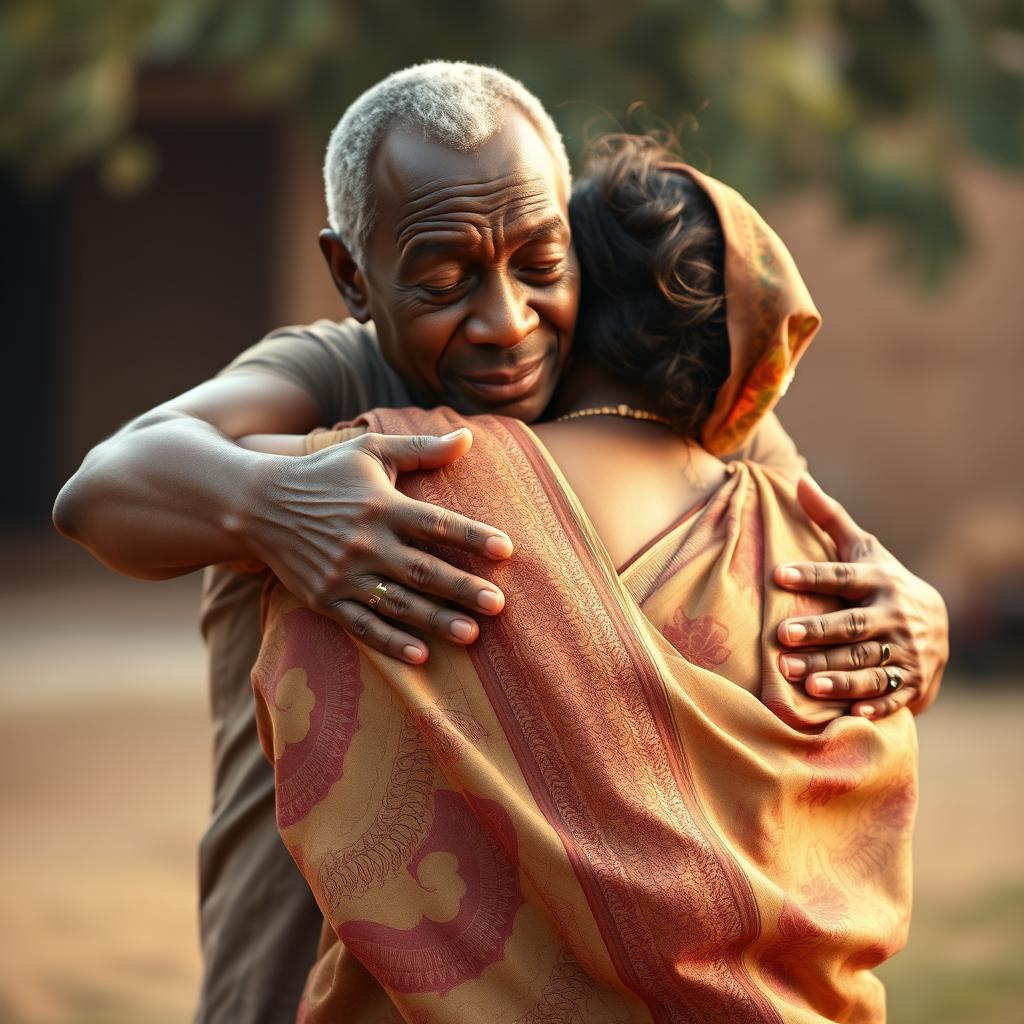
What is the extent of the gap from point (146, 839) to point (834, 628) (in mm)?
5166

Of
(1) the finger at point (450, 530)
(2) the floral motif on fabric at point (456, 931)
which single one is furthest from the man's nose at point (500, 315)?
(2) the floral motif on fabric at point (456, 931)

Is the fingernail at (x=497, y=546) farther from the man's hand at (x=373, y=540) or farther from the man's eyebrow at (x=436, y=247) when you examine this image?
the man's eyebrow at (x=436, y=247)

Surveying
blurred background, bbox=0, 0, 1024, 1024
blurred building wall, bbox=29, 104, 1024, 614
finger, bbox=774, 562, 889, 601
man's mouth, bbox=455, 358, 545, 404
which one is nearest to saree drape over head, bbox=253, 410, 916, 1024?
finger, bbox=774, 562, 889, 601

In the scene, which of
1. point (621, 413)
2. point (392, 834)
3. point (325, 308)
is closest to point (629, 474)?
point (621, 413)

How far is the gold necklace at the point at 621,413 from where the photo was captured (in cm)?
199

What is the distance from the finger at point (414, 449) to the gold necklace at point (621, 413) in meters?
0.26

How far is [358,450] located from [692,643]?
19.6 inches

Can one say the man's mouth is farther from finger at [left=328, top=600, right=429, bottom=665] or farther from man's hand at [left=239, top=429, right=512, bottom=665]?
finger at [left=328, top=600, right=429, bottom=665]

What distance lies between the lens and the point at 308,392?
7.29 ft

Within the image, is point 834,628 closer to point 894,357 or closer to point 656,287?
point 656,287

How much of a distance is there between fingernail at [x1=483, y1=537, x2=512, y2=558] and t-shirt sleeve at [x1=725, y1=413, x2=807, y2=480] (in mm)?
787

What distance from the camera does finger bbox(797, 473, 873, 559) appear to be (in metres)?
2.04

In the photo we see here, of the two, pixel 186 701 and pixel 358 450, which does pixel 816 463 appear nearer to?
pixel 186 701

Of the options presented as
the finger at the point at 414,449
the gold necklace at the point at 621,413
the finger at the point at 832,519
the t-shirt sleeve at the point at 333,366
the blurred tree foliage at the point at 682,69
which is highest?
the blurred tree foliage at the point at 682,69
